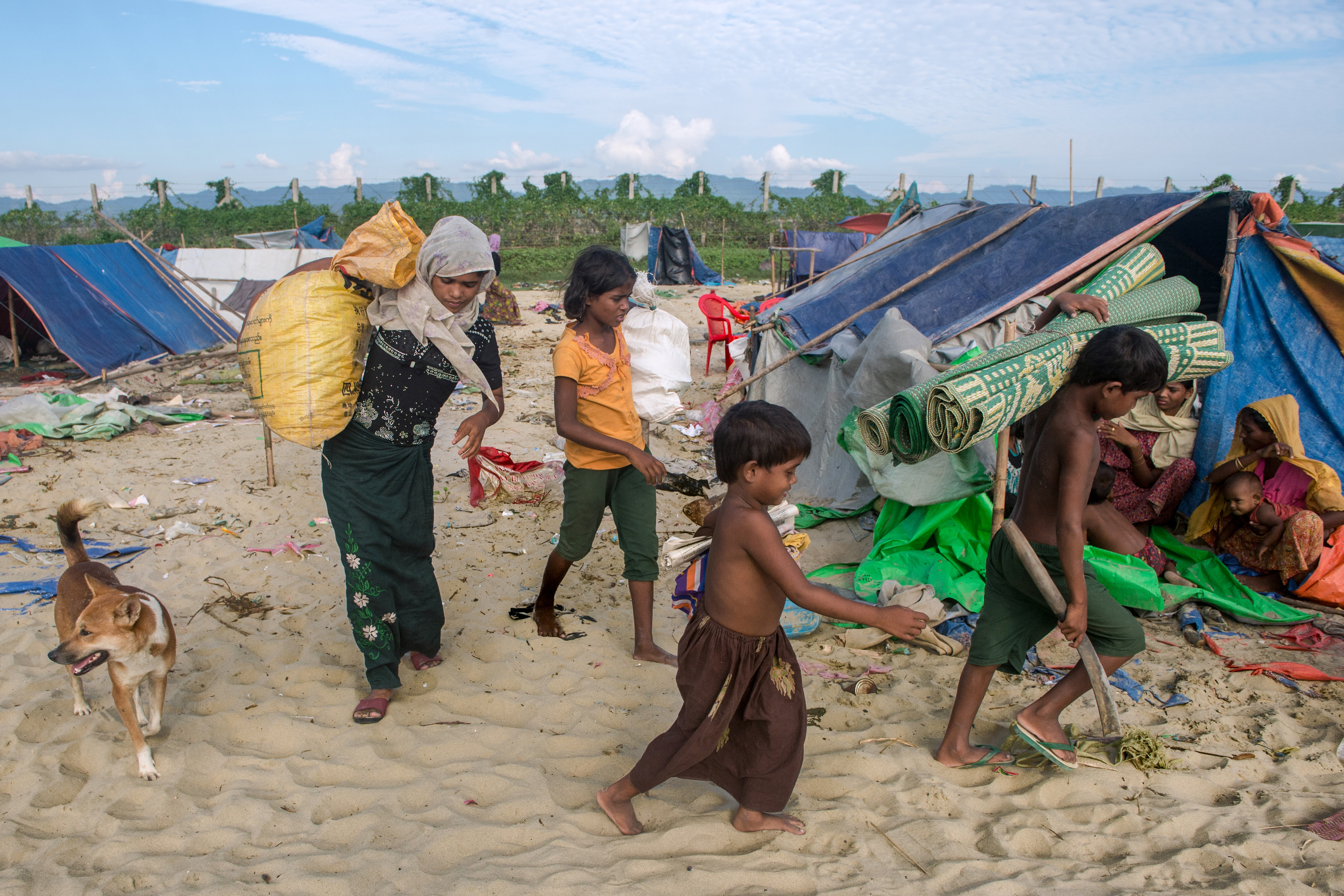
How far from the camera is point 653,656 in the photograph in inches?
129

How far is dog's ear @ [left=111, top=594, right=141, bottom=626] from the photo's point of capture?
2375mm

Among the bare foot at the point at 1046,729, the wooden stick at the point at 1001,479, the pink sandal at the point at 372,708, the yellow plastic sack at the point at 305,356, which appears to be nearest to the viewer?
the bare foot at the point at 1046,729

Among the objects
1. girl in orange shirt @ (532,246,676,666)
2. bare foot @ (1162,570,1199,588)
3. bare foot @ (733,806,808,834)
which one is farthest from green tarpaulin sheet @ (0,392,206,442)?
bare foot @ (1162,570,1199,588)

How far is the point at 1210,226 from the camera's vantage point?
4.71m

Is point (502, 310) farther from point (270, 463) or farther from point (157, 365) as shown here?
point (270, 463)

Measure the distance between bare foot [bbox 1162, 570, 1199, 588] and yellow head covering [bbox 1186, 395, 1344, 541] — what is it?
9.8 inches

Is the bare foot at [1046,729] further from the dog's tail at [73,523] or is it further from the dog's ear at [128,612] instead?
the dog's tail at [73,523]

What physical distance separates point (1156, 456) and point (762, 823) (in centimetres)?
336

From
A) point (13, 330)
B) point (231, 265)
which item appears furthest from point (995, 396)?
point (231, 265)

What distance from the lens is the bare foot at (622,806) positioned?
2.19 m

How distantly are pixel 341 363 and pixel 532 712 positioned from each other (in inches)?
56.2

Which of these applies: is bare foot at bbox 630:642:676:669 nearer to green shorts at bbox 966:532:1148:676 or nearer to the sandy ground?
the sandy ground

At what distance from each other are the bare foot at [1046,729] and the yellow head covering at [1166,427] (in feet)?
7.87

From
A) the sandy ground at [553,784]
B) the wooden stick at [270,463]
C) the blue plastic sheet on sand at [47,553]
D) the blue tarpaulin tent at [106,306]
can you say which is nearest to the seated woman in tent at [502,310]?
the blue tarpaulin tent at [106,306]
